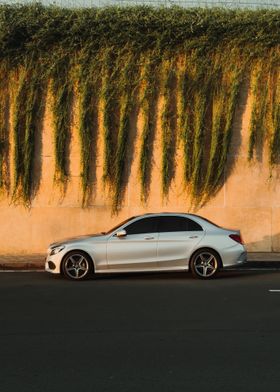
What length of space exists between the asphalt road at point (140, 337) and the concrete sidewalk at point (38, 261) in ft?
10.8

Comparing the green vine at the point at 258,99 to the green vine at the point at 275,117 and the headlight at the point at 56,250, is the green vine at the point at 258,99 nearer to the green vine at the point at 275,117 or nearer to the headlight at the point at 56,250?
the green vine at the point at 275,117

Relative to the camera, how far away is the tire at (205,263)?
44.5ft

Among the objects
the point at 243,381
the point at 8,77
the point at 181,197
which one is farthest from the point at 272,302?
the point at 8,77

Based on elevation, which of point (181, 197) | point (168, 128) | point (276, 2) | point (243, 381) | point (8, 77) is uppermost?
point (276, 2)

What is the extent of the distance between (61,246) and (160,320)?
4.97 meters

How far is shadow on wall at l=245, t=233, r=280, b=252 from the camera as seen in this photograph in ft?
62.0

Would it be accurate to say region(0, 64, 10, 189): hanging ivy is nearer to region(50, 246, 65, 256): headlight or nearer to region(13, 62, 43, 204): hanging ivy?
region(13, 62, 43, 204): hanging ivy

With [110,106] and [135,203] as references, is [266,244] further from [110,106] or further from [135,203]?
[110,106]

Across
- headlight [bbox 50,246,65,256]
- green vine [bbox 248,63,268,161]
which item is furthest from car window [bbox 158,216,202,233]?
green vine [bbox 248,63,268,161]

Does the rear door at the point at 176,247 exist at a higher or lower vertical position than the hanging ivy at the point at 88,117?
lower

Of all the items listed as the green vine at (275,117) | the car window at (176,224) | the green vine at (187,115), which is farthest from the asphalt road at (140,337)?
the green vine at (275,117)

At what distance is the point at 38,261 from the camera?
55.4 feet

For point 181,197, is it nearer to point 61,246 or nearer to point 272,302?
point 61,246

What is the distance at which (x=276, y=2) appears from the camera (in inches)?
753
